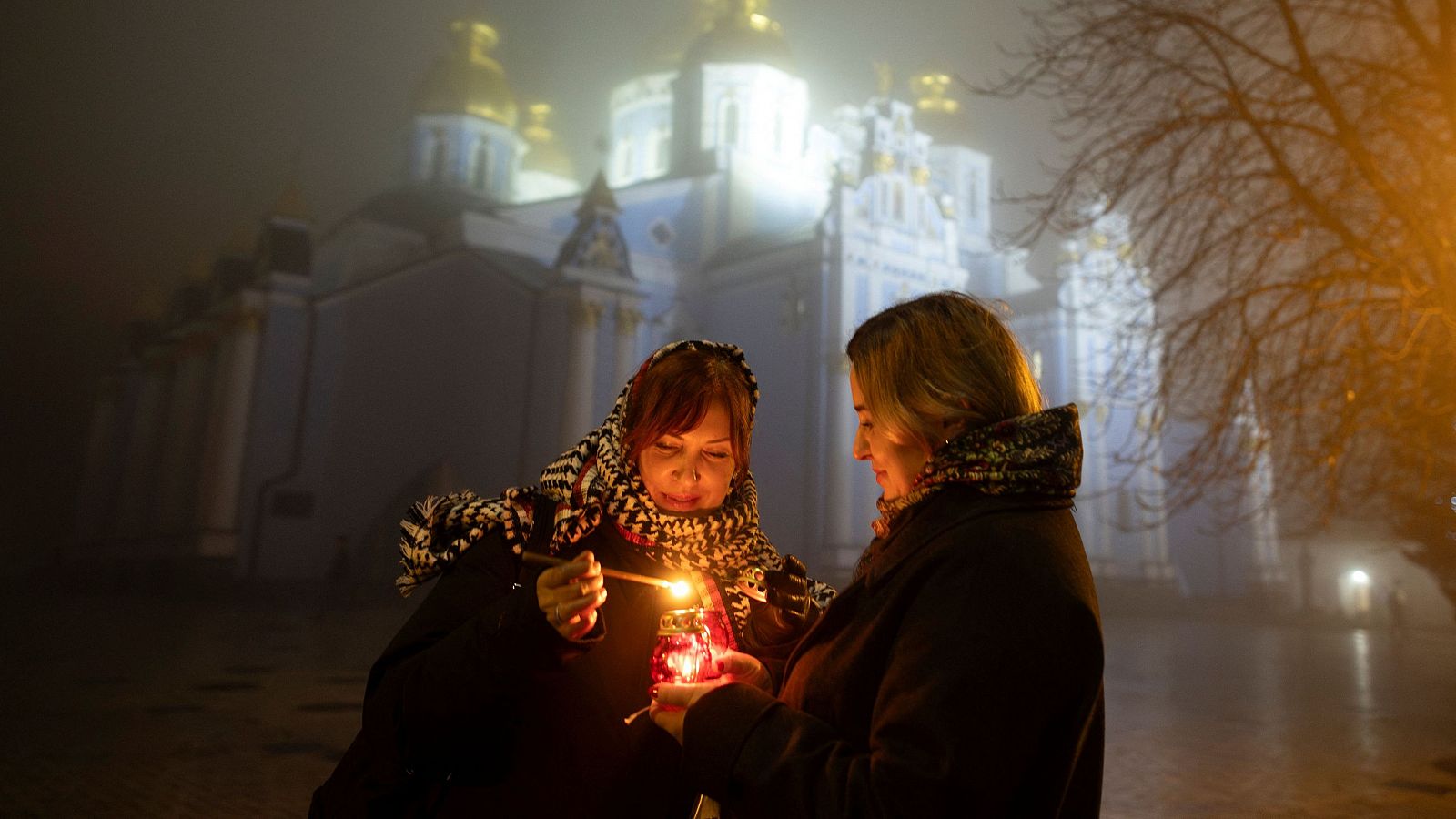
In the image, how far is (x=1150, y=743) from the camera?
6207mm

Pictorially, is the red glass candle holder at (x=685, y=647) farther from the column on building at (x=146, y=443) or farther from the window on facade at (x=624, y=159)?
the window on facade at (x=624, y=159)

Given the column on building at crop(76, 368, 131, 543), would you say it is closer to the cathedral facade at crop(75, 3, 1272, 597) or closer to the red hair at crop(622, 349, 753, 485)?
the cathedral facade at crop(75, 3, 1272, 597)

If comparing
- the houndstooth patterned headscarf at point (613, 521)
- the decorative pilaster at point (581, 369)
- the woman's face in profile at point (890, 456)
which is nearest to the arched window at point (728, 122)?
the decorative pilaster at point (581, 369)

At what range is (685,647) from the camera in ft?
4.93

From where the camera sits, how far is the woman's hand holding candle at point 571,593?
4.62 feet

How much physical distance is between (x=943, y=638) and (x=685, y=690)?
1.51ft

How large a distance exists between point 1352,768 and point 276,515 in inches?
697

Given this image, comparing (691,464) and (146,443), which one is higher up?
(146,443)

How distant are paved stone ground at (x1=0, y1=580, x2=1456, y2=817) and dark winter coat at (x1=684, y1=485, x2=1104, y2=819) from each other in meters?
3.54

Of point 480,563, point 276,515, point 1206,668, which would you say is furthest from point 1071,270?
point 480,563

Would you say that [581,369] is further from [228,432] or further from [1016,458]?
Result: [1016,458]

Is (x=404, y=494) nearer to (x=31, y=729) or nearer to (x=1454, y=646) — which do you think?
(x=31, y=729)

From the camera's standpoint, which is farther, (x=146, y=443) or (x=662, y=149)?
(x=662, y=149)

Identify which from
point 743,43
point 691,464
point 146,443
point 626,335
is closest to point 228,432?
point 146,443
